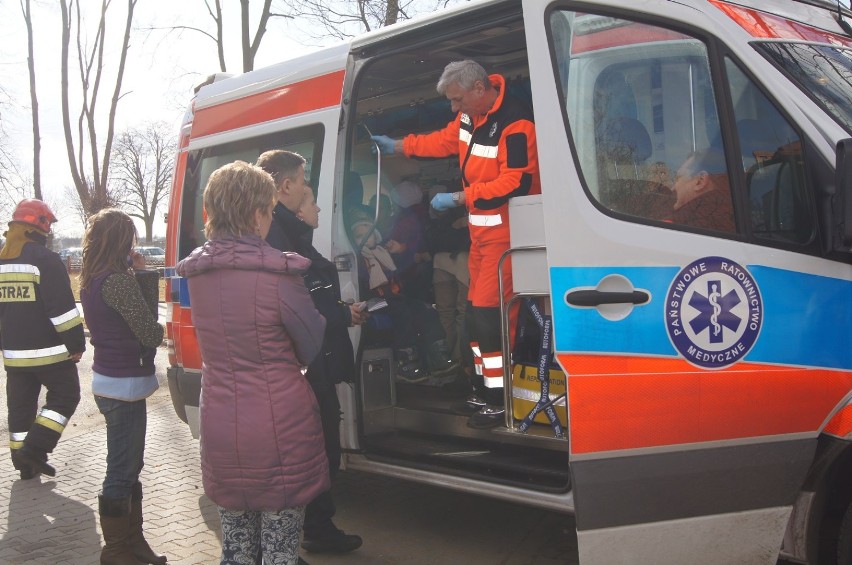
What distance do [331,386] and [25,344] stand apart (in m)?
2.84

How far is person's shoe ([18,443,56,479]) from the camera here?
575cm

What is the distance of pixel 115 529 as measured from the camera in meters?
4.00

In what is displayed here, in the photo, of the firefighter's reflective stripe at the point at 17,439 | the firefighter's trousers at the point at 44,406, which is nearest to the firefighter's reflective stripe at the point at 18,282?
the firefighter's trousers at the point at 44,406

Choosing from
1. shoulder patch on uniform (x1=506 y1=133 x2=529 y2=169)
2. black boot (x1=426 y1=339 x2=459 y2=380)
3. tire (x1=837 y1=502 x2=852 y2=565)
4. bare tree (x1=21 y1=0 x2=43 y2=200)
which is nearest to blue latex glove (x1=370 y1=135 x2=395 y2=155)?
shoulder patch on uniform (x1=506 y1=133 x2=529 y2=169)

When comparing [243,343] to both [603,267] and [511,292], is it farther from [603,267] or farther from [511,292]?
[511,292]

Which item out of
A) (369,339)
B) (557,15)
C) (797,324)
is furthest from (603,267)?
(369,339)

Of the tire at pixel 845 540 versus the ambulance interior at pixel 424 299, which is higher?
the ambulance interior at pixel 424 299

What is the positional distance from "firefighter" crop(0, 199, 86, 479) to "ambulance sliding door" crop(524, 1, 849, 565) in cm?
398

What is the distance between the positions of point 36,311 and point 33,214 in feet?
2.18

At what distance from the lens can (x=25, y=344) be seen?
5.76 meters

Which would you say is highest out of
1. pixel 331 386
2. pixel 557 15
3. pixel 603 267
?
pixel 557 15

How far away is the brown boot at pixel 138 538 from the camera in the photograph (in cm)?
415

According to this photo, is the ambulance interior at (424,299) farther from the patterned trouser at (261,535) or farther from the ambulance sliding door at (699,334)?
the patterned trouser at (261,535)

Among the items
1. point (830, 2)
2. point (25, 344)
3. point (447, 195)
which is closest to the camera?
A: point (830, 2)
